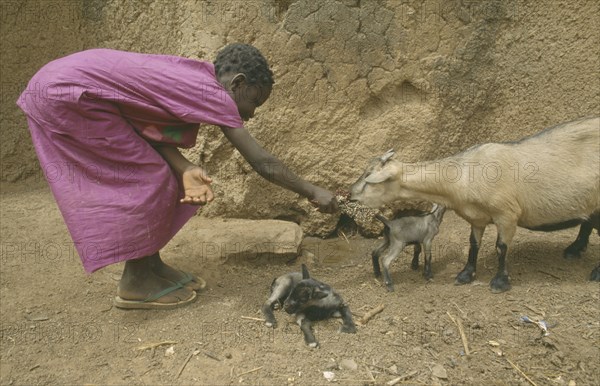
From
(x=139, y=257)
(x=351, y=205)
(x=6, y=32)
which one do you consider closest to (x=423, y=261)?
(x=351, y=205)

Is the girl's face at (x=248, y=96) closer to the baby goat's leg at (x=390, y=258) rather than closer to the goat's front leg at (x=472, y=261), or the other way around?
the baby goat's leg at (x=390, y=258)

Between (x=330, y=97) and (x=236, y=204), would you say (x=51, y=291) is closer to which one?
(x=236, y=204)

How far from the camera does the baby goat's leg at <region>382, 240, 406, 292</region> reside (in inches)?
160

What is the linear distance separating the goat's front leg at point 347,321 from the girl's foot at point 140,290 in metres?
1.10

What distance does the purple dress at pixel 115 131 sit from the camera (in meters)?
3.21

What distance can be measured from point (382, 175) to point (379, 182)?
6cm

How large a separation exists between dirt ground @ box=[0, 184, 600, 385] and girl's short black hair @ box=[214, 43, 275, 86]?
1562mm

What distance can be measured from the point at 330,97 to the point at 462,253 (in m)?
1.77

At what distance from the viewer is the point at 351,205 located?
462 cm

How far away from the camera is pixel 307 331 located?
3396 millimetres

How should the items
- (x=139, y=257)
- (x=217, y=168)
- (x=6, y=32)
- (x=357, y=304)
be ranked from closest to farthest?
(x=139, y=257) → (x=357, y=304) → (x=217, y=168) → (x=6, y=32)

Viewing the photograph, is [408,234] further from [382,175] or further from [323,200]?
[323,200]

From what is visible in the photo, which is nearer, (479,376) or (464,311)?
(479,376)

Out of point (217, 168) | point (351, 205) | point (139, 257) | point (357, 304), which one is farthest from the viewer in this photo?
point (217, 168)
